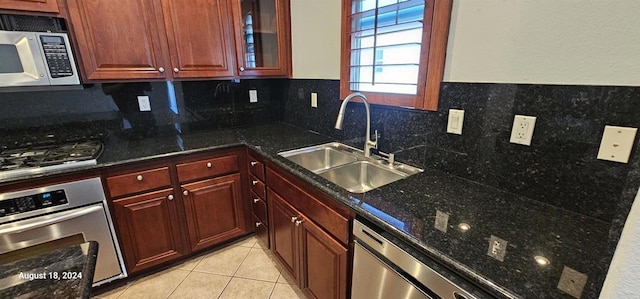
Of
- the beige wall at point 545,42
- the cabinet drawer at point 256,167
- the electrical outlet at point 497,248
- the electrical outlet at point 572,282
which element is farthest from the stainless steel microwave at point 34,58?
the electrical outlet at point 572,282

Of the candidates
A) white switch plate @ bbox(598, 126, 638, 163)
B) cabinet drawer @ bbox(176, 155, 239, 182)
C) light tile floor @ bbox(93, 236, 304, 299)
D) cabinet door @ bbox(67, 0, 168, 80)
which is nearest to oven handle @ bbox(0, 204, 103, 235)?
cabinet drawer @ bbox(176, 155, 239, 182)

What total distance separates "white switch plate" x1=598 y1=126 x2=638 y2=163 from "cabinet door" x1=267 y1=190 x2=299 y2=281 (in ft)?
4.13

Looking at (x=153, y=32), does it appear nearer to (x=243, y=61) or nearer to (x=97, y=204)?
(x=243, y=61)

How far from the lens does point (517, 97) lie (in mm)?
1020

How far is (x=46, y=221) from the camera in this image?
4.62 feet

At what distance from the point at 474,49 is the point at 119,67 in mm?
1990

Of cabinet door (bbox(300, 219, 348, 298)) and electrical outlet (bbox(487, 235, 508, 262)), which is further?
cabinet door (bbox(300, 219, 348, 298))

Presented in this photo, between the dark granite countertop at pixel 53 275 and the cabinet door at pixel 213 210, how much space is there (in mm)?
1116

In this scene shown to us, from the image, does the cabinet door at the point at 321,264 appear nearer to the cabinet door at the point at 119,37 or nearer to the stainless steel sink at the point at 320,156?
the stainless steel sink at the point at 320,156

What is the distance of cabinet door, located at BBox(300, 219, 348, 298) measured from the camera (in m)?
1.21

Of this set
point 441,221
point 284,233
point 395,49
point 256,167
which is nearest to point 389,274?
point 441,221

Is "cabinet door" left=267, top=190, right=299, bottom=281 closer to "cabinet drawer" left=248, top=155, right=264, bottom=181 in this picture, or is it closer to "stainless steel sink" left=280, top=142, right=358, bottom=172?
"cabinet drawer" left=248, top=155, right=264, bottom=181

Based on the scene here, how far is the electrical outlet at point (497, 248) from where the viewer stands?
739 millimetres

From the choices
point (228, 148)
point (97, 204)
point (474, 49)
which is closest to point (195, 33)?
point (228, 148)
